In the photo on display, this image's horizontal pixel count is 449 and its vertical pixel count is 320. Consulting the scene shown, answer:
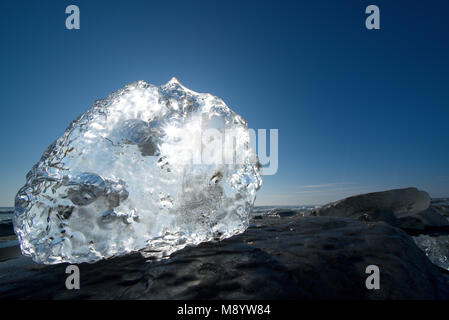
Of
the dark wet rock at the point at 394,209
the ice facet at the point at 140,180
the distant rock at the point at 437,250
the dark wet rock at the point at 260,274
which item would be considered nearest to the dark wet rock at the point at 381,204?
the dark wet rock at the point at 394,209

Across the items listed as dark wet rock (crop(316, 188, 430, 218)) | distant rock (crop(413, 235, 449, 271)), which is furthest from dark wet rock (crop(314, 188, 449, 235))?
distant rock (crop(413, 235, 449, 271))

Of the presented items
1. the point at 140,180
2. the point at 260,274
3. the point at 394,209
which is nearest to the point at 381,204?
the point at 394,209

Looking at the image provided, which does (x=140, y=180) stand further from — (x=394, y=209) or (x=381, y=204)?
(x=394, y=209)

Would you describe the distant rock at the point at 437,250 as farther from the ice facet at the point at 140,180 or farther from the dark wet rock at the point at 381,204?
the ice facet at the point at 140,180

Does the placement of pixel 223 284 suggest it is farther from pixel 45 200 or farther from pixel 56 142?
pixel 56 142

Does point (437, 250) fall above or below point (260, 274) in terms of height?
below

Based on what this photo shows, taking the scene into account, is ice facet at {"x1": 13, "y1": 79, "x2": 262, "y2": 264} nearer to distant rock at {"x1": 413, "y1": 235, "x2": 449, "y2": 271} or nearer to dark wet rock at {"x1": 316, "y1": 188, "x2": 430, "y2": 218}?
distant rock at {"x1": 413, "y1": 235, "x2": 449, "y2": 271}
